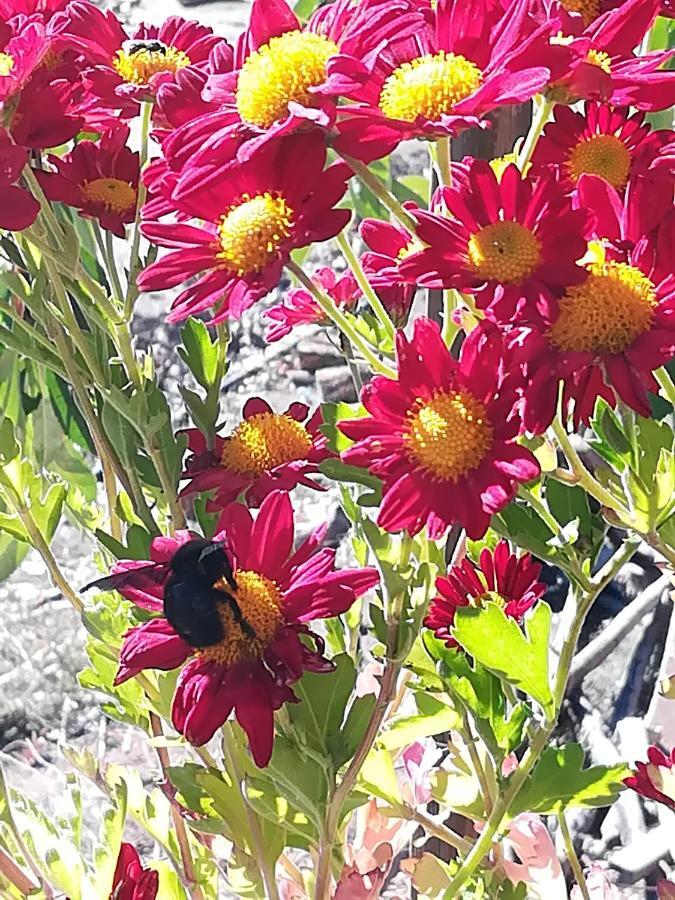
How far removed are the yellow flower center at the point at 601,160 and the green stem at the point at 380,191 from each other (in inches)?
3.6

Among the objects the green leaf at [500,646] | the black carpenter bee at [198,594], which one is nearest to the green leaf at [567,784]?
the green leaf at [500,646]

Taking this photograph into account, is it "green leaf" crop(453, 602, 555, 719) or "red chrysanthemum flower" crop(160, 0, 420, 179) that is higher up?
"red chrysanthemum flower" crop(160, 0, 420, 179)

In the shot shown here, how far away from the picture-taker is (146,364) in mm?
502

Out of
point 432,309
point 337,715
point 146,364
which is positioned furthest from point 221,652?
point 432,309

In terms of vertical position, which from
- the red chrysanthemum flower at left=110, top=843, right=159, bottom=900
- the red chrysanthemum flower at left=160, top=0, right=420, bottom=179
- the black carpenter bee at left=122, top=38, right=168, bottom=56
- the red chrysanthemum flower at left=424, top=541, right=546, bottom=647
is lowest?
the red chrysanthemum flower at left=110, top=843, right=159, bottom=900

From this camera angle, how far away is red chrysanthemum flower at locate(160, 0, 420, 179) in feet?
0.99

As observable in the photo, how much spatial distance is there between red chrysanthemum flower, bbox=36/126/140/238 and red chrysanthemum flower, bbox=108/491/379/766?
14cm

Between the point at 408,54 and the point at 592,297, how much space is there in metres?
0.11

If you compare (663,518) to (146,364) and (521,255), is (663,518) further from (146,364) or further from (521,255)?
(146,364)

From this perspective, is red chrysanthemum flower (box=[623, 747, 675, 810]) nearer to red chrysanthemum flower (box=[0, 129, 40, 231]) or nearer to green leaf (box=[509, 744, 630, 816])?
green leaf (box=[509, 744, 630, 816])

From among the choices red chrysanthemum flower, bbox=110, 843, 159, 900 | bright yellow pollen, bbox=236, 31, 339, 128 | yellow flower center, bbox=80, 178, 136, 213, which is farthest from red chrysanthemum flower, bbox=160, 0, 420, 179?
red chrysanthemum flower, bbox=110, 843, 159, 900

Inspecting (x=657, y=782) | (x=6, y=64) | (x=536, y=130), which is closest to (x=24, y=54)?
(x=6, y=64)

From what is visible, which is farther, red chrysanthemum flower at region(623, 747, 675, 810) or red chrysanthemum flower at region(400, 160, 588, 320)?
red chrysanthemum flower at region(623, 747, 675, 810)

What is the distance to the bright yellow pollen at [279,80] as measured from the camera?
31 centimetres
